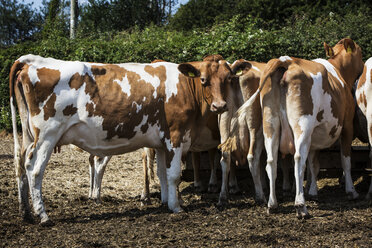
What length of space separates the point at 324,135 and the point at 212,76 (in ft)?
6.30

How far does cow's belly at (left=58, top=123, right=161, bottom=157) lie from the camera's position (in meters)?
6.68

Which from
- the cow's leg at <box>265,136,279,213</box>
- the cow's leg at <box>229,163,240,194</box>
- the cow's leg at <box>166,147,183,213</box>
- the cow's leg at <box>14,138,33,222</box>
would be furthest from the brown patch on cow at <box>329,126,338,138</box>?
the cow's leg at <box>14,138,33,222</box>

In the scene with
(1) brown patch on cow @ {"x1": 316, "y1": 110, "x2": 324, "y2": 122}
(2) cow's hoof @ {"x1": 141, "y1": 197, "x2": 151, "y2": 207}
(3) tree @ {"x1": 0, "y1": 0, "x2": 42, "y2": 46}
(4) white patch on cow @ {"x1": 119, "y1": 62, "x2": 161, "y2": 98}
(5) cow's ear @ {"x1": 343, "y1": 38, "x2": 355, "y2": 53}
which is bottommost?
(2) cow's hoof @ {"x1": 141, "y1": 197, "x2": 151, "y2": 207}

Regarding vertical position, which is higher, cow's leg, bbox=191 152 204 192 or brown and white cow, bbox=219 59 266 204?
brown and white cow, bbox=219 59 266 204

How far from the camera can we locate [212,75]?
739 cm

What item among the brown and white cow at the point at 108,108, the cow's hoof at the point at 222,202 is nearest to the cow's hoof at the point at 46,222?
the brown and white cow at the point at 108,108

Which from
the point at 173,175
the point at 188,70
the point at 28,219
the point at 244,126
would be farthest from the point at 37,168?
the point at 244,126

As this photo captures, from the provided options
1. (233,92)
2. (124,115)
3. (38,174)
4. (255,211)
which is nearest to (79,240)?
(38,174)

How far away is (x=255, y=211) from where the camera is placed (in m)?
7.16

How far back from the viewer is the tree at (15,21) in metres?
59.1

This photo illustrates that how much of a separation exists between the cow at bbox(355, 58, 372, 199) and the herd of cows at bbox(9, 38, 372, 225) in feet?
0.10

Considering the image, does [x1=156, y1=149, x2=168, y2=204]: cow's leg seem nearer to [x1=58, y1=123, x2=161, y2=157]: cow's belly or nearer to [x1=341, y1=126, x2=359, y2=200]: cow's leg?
[x1=58, y1=123, x2=161, y2=157]: cow's belly

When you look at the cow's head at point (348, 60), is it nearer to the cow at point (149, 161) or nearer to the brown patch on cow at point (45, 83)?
the cow at point (149, 161)

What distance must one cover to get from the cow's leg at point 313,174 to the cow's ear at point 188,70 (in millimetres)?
2316
